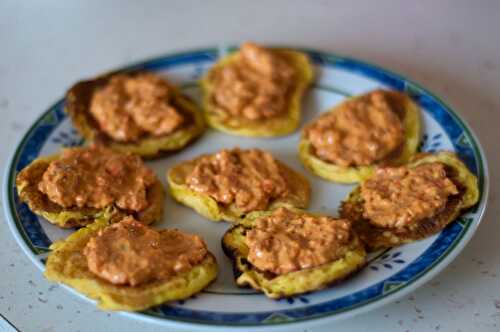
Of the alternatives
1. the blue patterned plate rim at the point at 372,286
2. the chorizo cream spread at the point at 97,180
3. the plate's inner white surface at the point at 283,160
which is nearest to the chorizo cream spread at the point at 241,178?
the plate's inner white surface at the point at 283,160

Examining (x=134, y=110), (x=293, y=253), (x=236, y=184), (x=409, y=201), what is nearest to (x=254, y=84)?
(x=134, y=110)

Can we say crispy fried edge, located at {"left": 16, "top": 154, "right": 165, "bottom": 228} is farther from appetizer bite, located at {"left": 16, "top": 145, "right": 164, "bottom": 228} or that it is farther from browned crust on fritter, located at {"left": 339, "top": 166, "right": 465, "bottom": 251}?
browned crust on fritter, located at {"left": 339, "top": 166, "right": 465, "bottom": 251}

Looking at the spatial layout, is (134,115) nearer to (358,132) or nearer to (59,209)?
(59,209)

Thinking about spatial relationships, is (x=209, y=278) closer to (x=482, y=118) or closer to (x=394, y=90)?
(x=394, y=90)

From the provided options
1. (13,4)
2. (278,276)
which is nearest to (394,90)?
(278,276)

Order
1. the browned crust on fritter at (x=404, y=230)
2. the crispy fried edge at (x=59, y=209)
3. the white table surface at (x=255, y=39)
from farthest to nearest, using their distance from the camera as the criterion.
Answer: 1. the white table surface at (x=255, y=39)
2. the crispy fried edge at (x=59, y=209)
3. the browned crust on fritter at (x=404, y=230)

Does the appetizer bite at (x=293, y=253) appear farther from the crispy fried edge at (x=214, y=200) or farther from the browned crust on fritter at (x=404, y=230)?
the crispy fried edge at (x=214, y=200)

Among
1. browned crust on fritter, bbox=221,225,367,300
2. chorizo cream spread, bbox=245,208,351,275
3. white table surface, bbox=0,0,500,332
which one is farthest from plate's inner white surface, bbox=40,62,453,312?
white table surface, bbox=0,0,500,332
